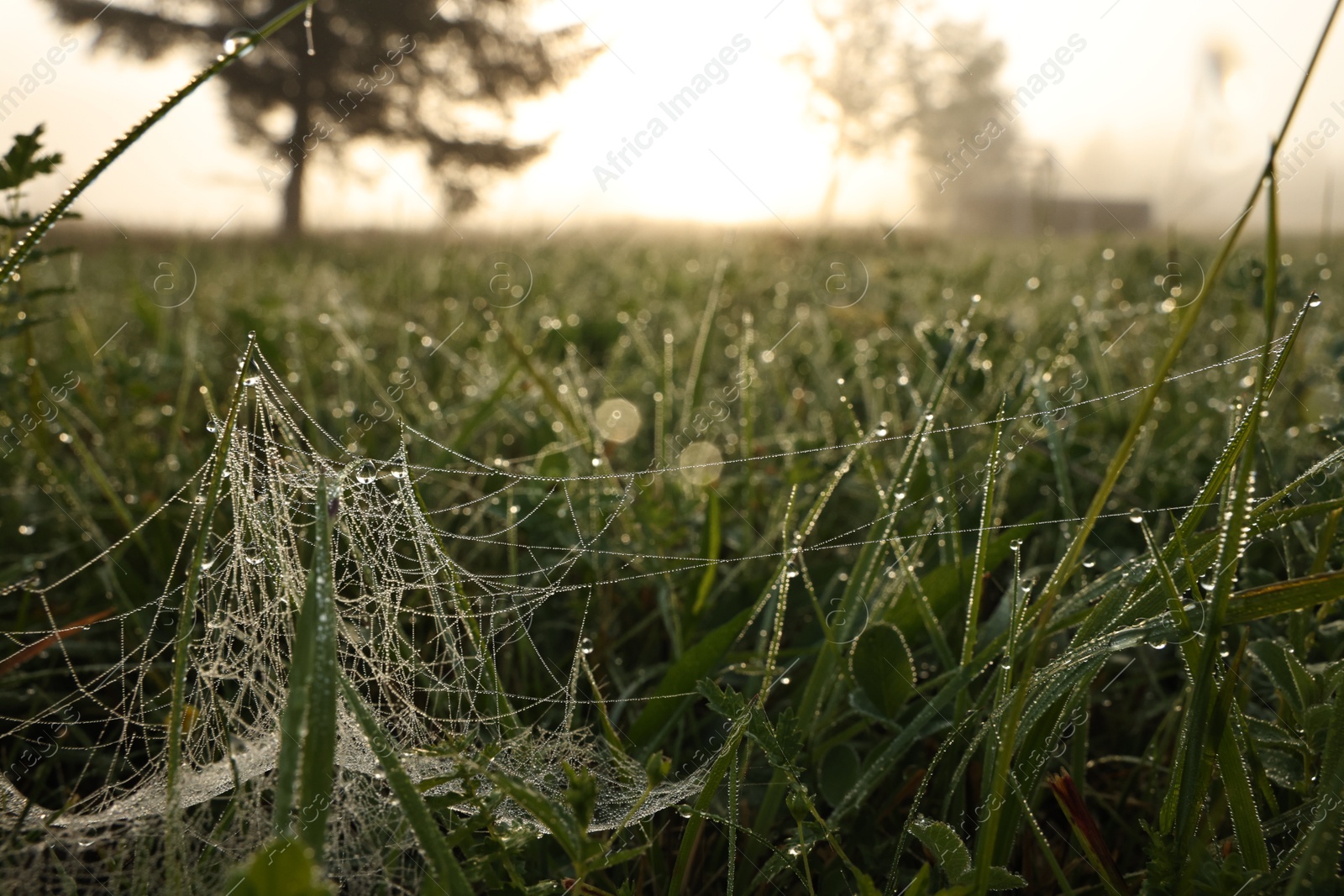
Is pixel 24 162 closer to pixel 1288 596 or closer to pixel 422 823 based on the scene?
pixel 422 823

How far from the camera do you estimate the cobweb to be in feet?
2.95

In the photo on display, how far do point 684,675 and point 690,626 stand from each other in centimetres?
18

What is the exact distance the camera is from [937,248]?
28.5 feet


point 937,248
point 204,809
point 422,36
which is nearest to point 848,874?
point 204,809

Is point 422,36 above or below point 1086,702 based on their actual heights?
above

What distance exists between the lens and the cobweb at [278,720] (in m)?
0.90

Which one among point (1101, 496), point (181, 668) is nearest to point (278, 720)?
point (181, 668)

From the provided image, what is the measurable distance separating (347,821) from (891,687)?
2.42 ft

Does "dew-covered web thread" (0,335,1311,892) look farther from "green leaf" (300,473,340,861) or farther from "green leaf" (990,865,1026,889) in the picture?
"green leaf" (990,865,1026,889)

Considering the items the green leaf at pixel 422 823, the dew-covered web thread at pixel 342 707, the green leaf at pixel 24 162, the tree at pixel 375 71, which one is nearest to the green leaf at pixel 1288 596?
the dew-covered web thread at pixel 342 707

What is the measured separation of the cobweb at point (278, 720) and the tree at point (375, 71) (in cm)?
1587

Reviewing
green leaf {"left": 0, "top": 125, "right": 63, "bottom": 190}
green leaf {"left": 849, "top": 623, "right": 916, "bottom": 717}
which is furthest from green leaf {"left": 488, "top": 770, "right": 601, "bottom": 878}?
green leaf {"left": 0, "top": 125, "right": 63, "bottom": 190}

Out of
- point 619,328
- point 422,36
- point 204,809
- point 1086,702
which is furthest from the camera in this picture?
point 422,36

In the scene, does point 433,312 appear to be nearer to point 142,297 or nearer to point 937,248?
point 142,297
